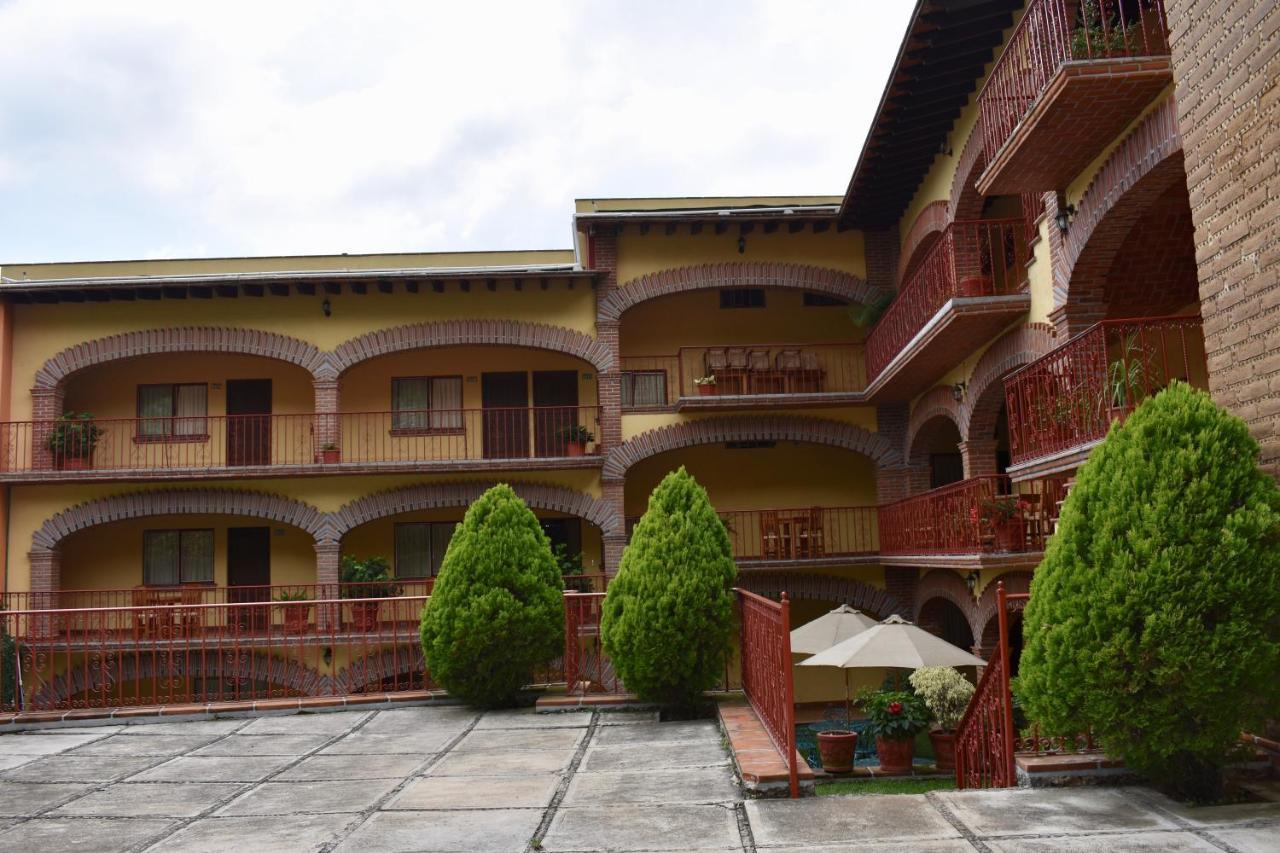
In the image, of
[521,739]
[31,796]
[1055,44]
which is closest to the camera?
[31,796]

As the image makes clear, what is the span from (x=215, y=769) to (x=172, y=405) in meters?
16.4

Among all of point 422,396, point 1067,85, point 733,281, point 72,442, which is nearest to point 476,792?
point 1067,85

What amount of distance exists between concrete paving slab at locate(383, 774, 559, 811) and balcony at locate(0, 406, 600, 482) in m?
13.8

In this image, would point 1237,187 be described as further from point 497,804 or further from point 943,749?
point 943,749

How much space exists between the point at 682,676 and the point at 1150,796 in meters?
4.50

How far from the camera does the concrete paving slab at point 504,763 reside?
8234 mm

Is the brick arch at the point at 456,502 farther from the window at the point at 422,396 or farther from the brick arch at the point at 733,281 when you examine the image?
the brick arch at the point at 733,281

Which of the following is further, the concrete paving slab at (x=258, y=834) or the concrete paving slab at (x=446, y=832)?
the concrete paving slab at (x=258, y=834)

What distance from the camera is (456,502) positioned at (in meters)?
21.6

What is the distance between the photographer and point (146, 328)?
2197 cm

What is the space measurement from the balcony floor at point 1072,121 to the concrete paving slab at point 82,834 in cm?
895

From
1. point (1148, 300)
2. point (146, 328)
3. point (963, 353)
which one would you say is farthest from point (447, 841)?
point (146, 328)

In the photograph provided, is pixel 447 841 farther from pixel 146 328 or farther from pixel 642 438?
pixel 146 328

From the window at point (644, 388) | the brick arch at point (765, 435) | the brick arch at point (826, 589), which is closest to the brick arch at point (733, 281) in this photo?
the window at point (644, 388)
